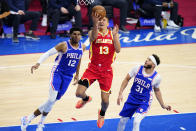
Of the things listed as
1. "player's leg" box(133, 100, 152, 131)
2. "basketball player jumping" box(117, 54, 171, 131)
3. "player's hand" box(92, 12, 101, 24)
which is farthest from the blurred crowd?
"player's leg" box(133, 100, 152, 131)

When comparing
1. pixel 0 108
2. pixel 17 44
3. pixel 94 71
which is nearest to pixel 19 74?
pixel 0 108

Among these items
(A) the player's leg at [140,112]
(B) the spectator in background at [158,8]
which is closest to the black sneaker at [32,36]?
(B) the spectator in background at [158,8]

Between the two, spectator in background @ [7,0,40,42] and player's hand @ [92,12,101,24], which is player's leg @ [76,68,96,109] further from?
spectator in background @ [7,0,40,42]

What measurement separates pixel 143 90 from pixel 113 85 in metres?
3.26

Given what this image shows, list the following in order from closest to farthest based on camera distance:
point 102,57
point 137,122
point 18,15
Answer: point 137,122
point 102,57
point 18,15

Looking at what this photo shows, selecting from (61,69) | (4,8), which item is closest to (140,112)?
(61,69)

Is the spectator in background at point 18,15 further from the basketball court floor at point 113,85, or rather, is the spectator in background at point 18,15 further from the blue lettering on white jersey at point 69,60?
the blue lettering on white jersey at point 69,60

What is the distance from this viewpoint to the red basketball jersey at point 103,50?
6945mm

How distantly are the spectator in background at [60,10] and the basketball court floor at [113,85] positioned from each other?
1.83ft

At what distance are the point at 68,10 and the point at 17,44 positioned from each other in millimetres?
2219

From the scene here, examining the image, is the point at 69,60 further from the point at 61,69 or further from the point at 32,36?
the point at 32,36

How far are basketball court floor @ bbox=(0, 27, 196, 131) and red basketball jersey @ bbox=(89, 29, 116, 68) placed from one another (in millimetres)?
1274

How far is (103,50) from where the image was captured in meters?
6.96

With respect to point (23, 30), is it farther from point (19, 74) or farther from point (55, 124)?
point (55, 124)
